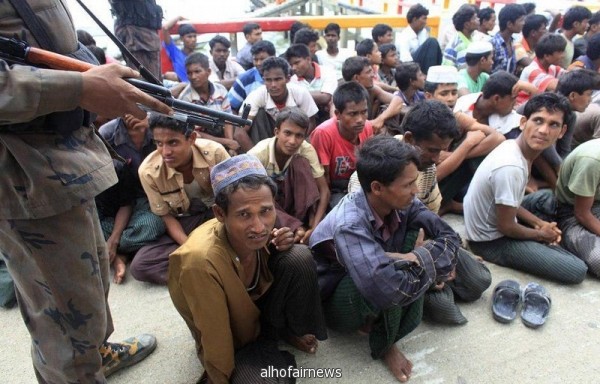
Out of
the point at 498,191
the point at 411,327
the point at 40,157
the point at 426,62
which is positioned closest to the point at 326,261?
the point at 411,327

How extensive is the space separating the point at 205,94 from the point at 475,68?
2.97m

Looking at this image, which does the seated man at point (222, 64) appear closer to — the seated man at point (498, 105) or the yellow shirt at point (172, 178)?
the yellow shirt at point (172, 178)

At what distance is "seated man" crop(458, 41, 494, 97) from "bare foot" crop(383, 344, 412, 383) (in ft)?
11.0

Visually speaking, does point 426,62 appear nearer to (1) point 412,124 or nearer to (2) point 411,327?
(1) point 412,124

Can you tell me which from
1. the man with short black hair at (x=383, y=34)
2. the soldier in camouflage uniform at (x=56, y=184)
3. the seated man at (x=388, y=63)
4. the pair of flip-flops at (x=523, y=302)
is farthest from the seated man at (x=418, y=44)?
the soldier in camouflage uniform at (x=56, y=184)

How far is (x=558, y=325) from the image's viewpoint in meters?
2.35

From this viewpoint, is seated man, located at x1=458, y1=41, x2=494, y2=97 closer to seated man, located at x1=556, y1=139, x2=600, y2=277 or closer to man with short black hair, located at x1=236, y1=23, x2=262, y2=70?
seated man, located at x1=556, y1=139, x2=600, y2=277

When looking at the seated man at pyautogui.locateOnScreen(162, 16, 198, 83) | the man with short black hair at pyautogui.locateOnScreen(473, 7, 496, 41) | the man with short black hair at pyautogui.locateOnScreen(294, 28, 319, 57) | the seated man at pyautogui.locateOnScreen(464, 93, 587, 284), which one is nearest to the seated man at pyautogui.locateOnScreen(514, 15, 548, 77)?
the man with short black hair at pyautogui.locateOnScreen(473, 7, 496, 41)

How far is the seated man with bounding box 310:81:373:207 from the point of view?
314 centimetres

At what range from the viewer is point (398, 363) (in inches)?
80.3

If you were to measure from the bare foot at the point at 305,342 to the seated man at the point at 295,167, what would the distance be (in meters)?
0.90

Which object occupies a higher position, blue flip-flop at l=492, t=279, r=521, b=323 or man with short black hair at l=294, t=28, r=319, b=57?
man with short black hair at l=294, t=28, r=319, b=57

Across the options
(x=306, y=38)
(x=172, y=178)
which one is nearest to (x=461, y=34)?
(x=306, y=38)

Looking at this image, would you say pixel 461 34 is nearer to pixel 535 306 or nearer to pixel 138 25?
pixel 138 25
